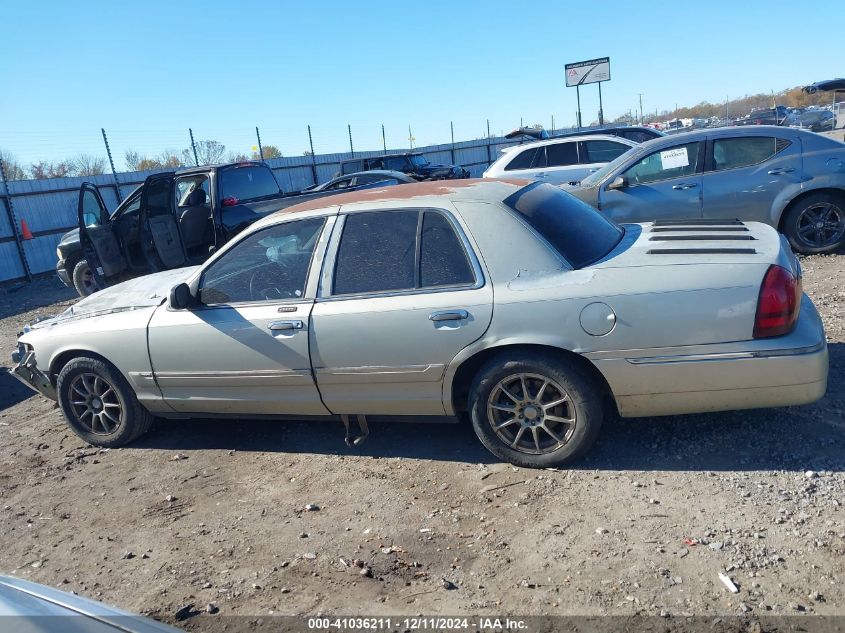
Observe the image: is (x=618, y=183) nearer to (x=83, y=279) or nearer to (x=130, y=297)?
(x=130, y=297)

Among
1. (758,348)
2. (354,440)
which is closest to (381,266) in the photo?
(354,440)

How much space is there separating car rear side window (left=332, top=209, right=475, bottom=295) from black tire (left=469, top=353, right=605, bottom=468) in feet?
1.83

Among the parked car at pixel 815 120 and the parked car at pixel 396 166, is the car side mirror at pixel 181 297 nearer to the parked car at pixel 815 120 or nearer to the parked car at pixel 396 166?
the parked car at pixel 396 166

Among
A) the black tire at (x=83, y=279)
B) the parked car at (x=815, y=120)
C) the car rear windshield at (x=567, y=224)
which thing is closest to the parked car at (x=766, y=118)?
the parked car at (x=815, y=120)

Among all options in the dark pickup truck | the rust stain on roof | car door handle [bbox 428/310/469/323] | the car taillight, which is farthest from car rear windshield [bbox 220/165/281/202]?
the car taillight

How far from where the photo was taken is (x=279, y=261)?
4461 mm

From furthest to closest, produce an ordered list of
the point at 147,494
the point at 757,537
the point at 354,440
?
the point at 354,440
the point at 147,494
the point at 757,537

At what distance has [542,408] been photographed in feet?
12.7

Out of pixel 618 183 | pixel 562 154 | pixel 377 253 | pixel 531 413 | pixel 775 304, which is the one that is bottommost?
pixel 531 413

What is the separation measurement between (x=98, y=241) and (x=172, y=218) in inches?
38.7

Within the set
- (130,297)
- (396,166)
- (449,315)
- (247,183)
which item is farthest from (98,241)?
(396,166)

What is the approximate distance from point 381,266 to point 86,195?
6.73 m

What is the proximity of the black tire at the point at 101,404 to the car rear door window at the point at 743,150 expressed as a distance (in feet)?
22.5

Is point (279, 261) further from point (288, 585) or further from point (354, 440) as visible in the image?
point (288, 585)
